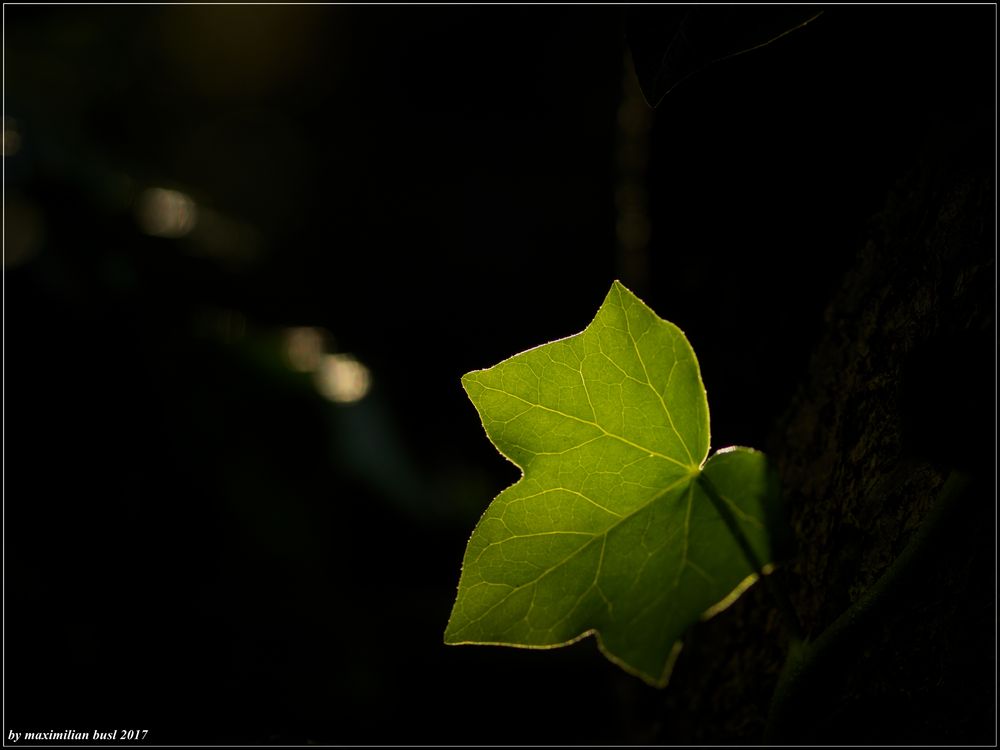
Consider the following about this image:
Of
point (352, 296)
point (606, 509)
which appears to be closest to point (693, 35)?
point (606, 509)

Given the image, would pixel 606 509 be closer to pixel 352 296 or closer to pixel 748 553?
pixel 748 553

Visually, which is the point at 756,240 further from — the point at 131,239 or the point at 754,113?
the point at 131,239

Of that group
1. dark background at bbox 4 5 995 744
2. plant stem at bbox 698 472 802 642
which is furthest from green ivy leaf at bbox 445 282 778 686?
dark background at bbox 4 5 995 744

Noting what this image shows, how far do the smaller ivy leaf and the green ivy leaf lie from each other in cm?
15

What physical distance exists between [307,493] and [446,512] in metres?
0.29

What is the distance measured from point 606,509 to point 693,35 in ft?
0.95

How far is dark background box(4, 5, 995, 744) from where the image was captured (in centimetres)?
59

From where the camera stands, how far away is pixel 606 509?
1.21 ft

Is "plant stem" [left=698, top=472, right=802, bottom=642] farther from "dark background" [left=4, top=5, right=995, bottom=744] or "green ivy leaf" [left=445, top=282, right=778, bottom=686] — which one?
"dark background" [left=4, top=5, right=995, bottom=744]

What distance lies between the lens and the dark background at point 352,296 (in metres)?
0.59

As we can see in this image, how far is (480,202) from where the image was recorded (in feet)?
7.95

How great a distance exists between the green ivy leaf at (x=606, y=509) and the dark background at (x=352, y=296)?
0.15 meters

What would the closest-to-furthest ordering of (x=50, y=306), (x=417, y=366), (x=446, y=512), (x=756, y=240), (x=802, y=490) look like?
(x=802, y=490) < (x=756, y=240) < (x=50, y=306) < (x=446, y=512) < (x=417, y=366)

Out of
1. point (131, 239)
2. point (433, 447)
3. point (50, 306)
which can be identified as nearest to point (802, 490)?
point (433, 447)
